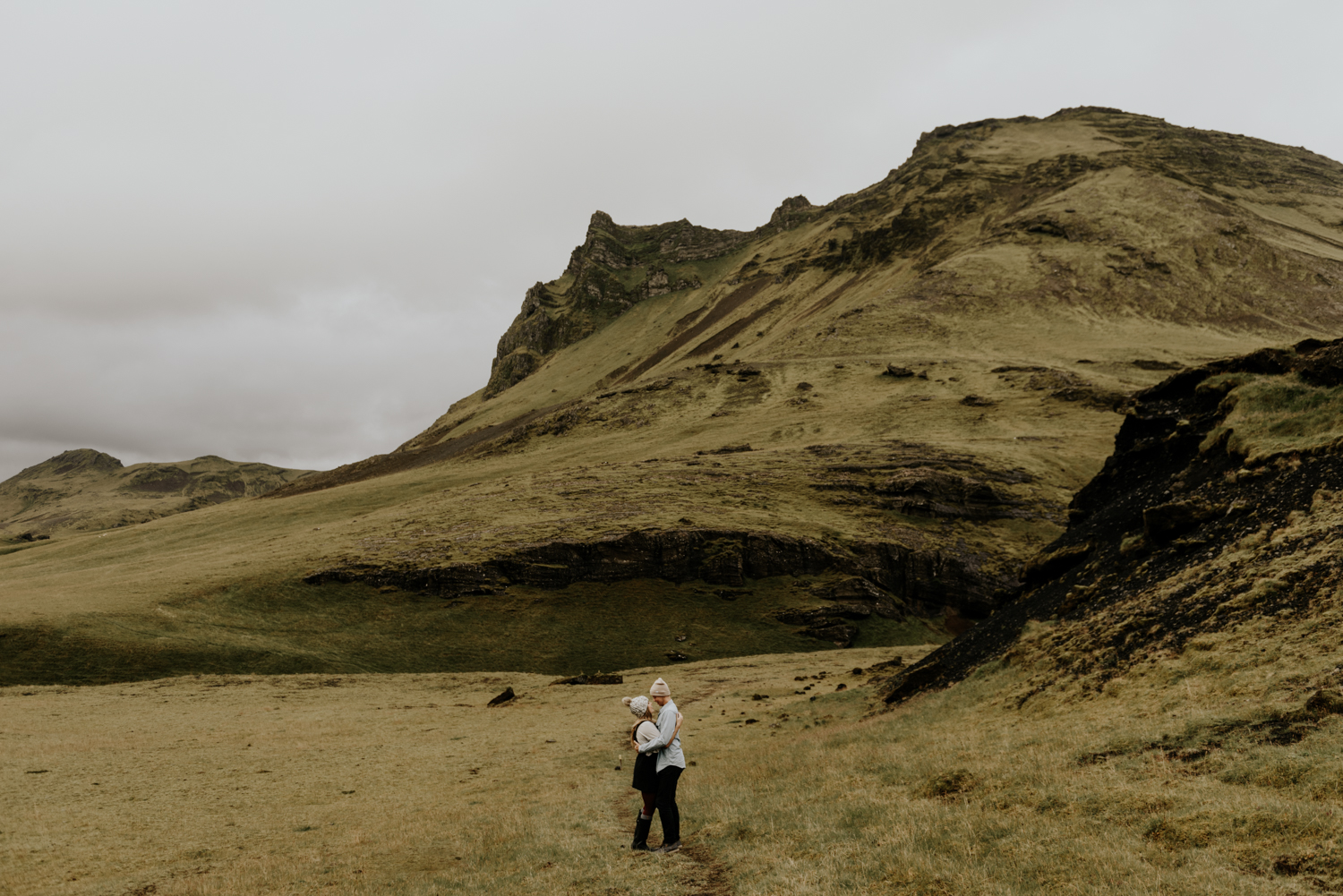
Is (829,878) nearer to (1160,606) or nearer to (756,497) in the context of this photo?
(1160,606)

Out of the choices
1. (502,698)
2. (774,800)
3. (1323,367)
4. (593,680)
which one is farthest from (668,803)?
(593,680)

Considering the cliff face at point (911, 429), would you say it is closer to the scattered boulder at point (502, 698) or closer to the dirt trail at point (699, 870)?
the dirt trail at point (699, 870)

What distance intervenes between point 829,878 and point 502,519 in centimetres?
8228

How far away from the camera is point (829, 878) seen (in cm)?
1188

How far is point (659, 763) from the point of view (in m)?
15.1

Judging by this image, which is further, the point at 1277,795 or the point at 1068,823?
the point at 1068,823

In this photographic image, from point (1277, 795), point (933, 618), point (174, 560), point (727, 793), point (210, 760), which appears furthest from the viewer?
point (174, 560)

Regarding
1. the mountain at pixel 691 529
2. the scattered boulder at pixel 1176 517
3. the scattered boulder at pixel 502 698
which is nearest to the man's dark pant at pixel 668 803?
the scattered boulder at pixel 1176 517

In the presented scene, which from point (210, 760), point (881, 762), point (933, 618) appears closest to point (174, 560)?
point (210, 760)

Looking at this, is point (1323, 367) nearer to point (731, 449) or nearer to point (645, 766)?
point (645, 766)

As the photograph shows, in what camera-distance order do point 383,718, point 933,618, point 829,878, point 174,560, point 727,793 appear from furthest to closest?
point 174,560 < point 933,618 < point 383,718 < point 727,793 < point 829,878

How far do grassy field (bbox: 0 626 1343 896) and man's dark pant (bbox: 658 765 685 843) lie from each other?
1.74 ft

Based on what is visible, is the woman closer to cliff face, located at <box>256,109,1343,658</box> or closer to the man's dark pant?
the man's dark pant

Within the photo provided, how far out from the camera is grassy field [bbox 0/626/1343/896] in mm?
11047
